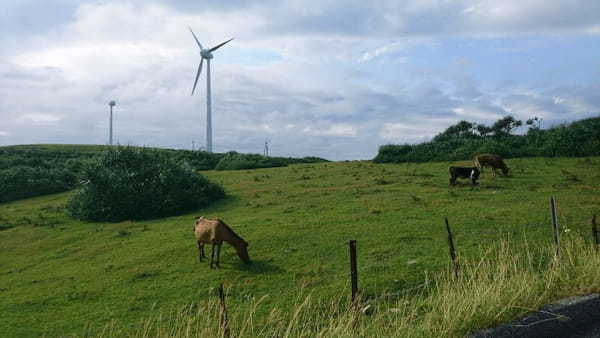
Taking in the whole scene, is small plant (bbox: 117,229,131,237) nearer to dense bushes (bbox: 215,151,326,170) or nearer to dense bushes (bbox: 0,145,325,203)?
dense bushes (bbox: 0,145,325,203)

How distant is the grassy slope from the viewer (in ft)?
50.7

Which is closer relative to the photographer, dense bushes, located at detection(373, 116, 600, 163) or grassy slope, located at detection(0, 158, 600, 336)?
grassy slope, located at detection(0, 158, 600, 336)

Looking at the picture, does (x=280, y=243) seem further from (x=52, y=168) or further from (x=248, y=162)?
(x=52, y=168)

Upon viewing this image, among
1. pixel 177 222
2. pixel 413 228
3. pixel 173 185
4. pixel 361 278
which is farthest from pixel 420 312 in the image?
pixel 173 185

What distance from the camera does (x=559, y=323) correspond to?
777 centimetres

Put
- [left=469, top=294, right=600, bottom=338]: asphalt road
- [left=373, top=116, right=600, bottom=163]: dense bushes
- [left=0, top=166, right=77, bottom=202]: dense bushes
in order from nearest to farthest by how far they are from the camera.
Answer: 1. [left=469, top=294, right=600, bottom=338]: asphalt road
2. [left=373, top=116, right=600, bottom=163]: dense bushes
3. [left=0, top=166, right=77, bottom=202]: dense bushes

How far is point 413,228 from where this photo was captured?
66.4 ft

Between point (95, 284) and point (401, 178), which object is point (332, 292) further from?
point (401, 178)

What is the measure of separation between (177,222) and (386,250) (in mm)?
13453

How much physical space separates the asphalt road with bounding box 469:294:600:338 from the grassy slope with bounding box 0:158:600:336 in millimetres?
4189

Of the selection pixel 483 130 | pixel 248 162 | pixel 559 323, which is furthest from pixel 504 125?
pixel 559 323

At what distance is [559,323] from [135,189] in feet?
92.3

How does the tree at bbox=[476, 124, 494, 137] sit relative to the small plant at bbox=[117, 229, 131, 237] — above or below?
above

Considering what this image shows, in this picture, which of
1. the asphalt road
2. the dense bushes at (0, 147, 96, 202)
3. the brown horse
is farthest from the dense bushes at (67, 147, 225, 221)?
the asphalt road
